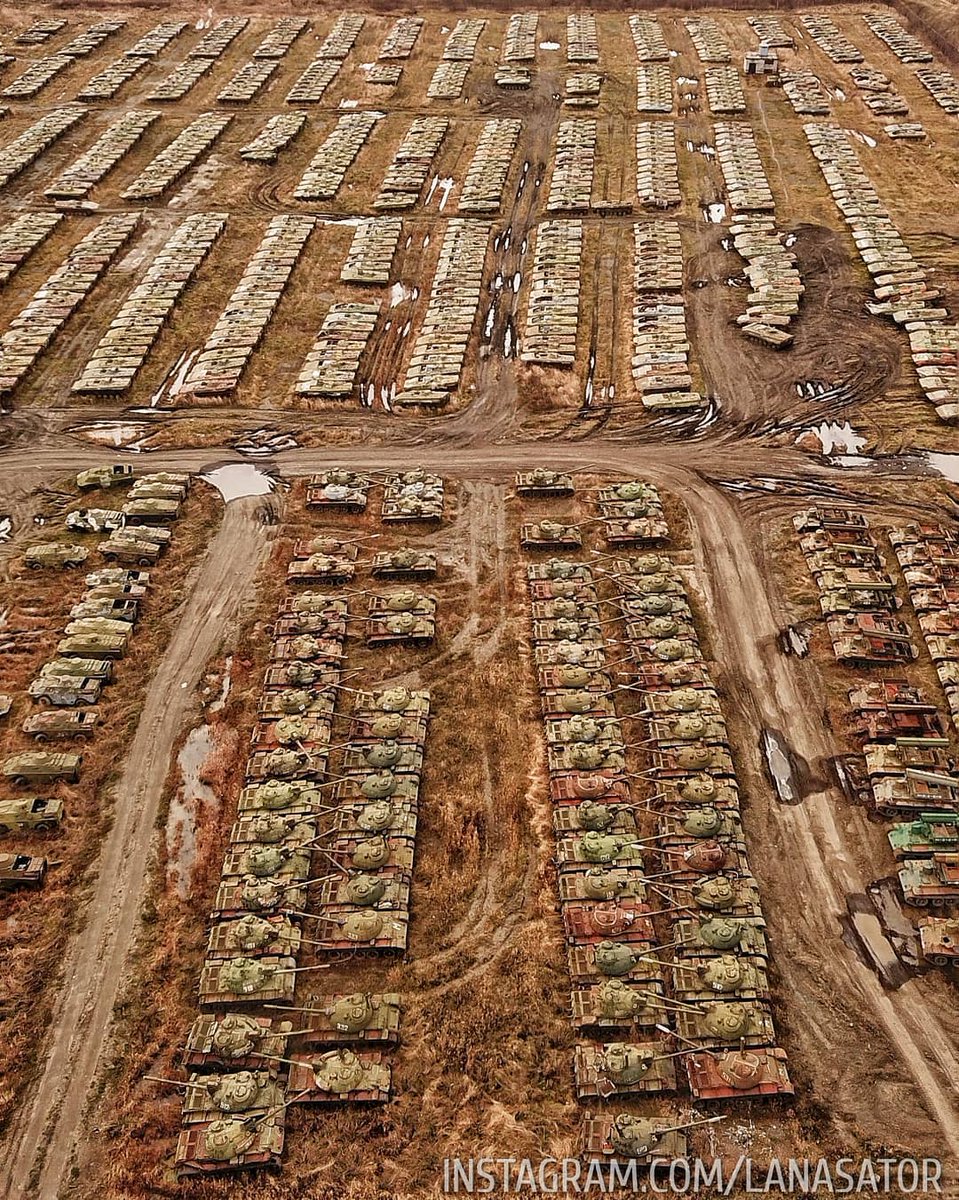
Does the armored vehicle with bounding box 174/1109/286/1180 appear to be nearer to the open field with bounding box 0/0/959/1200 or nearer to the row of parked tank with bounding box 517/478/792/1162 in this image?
the open field with bounding box 0/0/959/1200

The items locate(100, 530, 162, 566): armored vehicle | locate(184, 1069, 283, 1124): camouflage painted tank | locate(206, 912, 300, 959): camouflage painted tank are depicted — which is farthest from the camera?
locate(100, 530, 162, 566): armored vehicle

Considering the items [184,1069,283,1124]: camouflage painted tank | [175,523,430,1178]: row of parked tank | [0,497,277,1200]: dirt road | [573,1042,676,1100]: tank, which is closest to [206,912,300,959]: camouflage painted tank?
[175,523,430,1178]: row of parked tank

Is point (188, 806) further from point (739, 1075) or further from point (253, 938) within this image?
point (739, 1075)

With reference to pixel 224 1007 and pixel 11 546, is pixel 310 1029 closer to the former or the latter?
pixel 224 1007

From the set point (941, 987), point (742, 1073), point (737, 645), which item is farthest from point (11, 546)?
point (941, 987)

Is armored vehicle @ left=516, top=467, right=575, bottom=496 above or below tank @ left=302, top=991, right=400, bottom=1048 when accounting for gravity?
above

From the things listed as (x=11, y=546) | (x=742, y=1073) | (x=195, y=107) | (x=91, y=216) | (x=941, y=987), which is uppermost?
(x=195, y=107)
